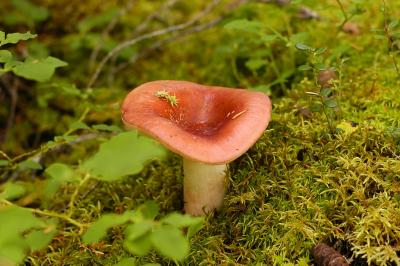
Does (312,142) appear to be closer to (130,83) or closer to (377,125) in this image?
(377,125)

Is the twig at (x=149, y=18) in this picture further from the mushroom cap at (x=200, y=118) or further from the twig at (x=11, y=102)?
the mushroom cap at (x=200, y=118)

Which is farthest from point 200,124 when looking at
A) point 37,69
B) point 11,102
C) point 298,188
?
point 11,102

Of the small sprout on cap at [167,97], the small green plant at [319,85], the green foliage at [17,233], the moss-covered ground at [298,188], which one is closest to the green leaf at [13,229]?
the green foliage at [17,233]

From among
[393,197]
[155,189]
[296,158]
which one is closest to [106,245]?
[155,189]

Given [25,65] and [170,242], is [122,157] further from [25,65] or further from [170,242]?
[25,65]

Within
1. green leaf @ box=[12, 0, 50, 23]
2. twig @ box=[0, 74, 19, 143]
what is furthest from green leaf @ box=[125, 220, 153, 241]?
green leaf @ box=[12, 0, 50, 23]
